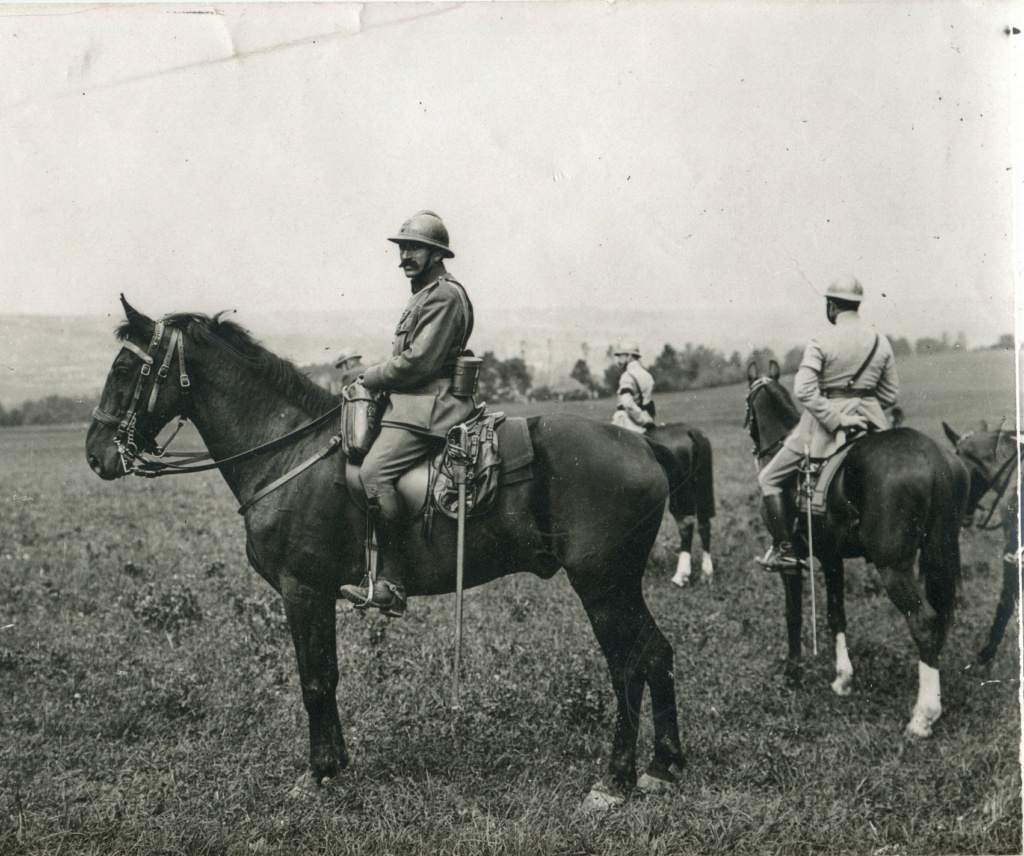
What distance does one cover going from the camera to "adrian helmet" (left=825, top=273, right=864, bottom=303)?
21.0ft

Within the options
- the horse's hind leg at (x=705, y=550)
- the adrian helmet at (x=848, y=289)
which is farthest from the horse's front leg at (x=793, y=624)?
the horse's hind leg at (x=705, y=550)

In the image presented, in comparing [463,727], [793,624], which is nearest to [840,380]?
[793,624]

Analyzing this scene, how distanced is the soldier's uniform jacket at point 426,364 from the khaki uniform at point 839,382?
3.14 m

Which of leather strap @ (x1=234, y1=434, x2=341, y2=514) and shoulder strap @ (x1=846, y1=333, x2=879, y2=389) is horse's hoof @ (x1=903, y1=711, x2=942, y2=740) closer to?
shoulder strap @ (x1=846, y1=333, x2=879, y2=389)

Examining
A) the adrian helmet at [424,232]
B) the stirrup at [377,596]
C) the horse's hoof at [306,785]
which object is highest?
the adrian helmet at [424,232]

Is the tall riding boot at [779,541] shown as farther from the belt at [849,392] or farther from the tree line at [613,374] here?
the tree line at [613,374]

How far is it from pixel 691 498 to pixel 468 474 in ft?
19.3

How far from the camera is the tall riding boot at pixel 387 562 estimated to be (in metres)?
4.75

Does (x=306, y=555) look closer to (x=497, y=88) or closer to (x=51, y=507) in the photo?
(x=497, y=88)

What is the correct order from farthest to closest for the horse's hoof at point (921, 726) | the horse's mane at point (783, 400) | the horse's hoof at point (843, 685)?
the horse's mane at point (783, 400) → the horse's hoof at point (843, 685) → the horse's hoof at point (921, 726)

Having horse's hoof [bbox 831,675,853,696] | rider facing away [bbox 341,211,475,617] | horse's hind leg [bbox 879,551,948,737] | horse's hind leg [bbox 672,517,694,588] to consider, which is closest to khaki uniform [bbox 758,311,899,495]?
horse's hind leg [bbox 879,551,948,737]

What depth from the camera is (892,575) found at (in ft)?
19.4

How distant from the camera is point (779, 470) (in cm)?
691

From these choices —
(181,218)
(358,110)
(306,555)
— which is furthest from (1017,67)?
(181,218)
